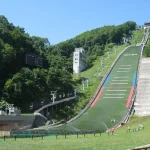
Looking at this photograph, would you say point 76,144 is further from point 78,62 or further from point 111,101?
point 78,62

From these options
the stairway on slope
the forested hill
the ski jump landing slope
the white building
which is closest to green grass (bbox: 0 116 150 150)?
the ski jump landing slope

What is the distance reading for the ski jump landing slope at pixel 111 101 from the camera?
38134 millimetres

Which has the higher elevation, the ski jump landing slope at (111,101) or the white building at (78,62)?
the white building at (78,62)

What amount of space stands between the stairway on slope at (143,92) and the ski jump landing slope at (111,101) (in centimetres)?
125

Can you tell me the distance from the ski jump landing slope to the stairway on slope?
125cm

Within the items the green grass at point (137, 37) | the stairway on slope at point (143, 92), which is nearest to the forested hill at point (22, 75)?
the stairway on slope at point (143, 92)

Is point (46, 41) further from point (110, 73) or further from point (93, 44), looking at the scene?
point (110, 73)

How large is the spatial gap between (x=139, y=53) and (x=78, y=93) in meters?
31.1

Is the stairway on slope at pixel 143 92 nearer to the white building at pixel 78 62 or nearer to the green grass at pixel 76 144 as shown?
the green grass at pixel 76 144

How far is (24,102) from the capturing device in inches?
1683

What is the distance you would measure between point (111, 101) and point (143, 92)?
15.4 ft

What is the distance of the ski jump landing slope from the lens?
3813 centimetres

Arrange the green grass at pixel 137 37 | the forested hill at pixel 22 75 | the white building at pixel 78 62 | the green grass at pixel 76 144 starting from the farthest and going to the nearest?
→ the green grass at pixel 137 37, the white building at pixel 78 62, the forested hill at pixel 22 75, the green grass at pixel 76 144

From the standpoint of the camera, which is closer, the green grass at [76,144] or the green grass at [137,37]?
the green grass at [76,144]
